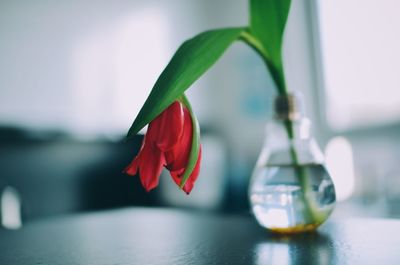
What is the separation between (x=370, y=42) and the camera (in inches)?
106

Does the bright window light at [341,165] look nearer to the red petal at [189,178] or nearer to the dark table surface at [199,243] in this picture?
the dark table surface at [199,243]

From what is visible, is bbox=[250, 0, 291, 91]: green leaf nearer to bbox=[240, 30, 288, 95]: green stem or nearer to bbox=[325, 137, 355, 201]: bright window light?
bbox=[240, 30, 288, 95]: green stem

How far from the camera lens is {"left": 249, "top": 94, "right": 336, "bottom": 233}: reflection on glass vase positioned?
692 millimetres

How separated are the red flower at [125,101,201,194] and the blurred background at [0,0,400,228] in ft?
6.22

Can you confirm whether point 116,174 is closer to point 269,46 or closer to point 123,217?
point 123,217

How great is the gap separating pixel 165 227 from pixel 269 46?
0.42 meters

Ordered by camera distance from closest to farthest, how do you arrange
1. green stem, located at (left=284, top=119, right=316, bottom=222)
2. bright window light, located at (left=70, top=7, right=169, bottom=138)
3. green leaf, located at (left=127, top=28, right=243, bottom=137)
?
green leaf, located at (left=127, top=28, right=243, bottom=137)
green stem, located at (left=284, top=119, right=316, bottom=222)
bright window light, located at (left=70, top=7, right=169, bottom=138)

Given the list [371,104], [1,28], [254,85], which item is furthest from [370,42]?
[1,28]

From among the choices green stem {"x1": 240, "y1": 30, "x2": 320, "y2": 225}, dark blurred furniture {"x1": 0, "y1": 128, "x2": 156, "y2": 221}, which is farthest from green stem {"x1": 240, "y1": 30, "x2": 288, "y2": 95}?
dark blurred furniture {"x1": 0, "y1": 128, "x2": 156, "y2": 221}

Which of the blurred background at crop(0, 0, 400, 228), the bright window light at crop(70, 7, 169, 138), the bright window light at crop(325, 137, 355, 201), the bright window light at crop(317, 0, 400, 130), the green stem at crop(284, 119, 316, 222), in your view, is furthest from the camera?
the bright window light at crop(70, 7, 169, 138)

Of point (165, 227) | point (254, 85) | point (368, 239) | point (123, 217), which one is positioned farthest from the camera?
point (254, 85)

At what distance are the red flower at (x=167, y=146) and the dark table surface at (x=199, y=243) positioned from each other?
0.34ft

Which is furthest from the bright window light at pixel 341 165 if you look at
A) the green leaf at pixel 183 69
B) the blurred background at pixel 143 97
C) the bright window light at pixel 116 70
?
the green leaf at pixel 183 69

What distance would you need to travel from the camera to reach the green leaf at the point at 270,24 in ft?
2.29
